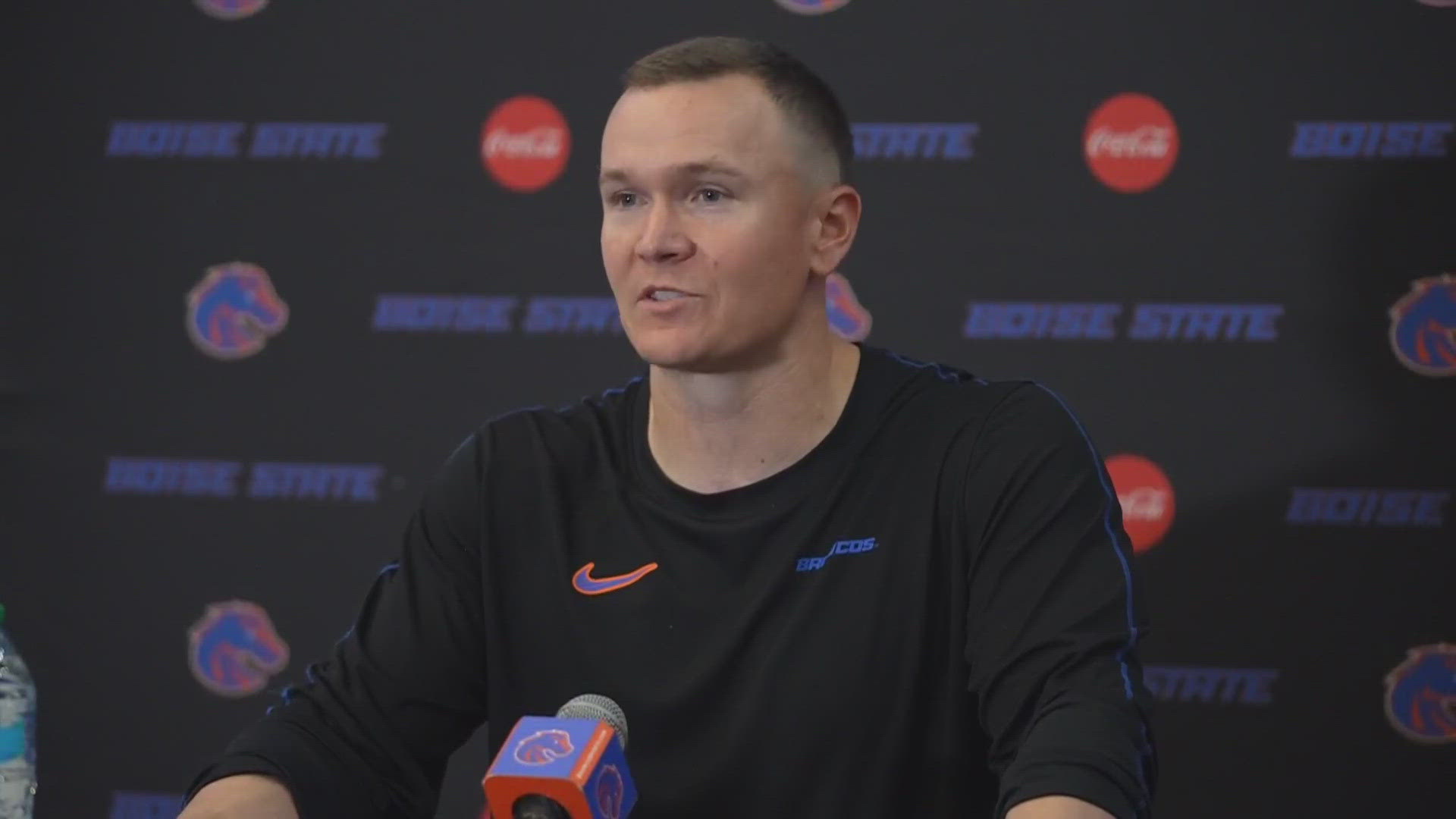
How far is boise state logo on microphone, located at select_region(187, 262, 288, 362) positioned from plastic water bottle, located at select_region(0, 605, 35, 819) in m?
1.55

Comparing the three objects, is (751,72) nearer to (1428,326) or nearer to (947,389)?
(947,389)

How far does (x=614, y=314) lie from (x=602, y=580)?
127 cm

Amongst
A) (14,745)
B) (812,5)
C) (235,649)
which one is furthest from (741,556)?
(235,649)

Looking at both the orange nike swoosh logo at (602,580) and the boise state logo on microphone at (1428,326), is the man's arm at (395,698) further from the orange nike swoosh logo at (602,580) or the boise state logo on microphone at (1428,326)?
the boise state logo on microphone at (1428,326)

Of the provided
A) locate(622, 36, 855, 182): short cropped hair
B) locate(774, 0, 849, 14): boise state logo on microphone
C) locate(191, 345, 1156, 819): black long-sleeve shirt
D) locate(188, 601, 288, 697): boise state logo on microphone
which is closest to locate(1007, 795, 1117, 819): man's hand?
locate(191, 345, 1156, 819): black long-sleeve shirt

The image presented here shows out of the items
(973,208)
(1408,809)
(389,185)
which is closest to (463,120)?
(389,185)

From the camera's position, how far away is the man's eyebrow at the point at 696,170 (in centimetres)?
175

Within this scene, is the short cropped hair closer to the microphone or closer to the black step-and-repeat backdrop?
the microphone

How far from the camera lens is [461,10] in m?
3.13

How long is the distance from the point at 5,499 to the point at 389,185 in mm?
1100

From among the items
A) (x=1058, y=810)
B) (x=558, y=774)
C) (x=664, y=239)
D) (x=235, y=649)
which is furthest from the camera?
(x=235, y=649)

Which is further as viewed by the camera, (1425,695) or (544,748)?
(1425,695)

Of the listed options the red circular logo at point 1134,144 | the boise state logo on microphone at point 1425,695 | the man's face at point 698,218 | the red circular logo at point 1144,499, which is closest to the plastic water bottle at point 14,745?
the man's face at point 698,218

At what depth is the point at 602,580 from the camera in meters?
1.83
